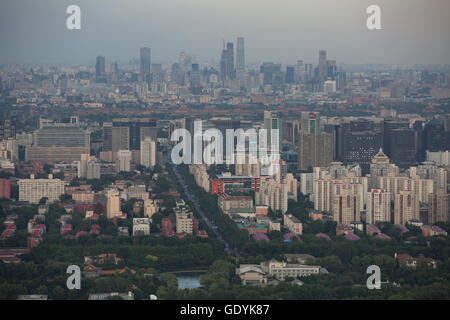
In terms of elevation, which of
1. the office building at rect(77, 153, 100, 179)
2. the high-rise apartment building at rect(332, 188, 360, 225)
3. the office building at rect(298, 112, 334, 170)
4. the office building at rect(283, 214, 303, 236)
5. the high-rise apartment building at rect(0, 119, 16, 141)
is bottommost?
the office building at rect(283, 214, 303, 236)

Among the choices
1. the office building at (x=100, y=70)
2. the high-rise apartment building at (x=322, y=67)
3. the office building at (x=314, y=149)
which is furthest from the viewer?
the office building at (x=100, y=70)

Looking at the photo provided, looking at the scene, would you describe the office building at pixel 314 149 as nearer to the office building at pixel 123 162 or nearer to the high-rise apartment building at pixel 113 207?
the office building at pixel 123 162

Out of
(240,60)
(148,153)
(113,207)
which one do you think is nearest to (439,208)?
(113,207)

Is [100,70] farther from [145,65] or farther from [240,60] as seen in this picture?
[240,60]

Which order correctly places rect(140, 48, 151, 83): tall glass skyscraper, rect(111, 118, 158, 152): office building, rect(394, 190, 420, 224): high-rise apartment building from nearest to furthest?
rect(394, 190, 420, 224): high-rise apartment building
rect(111, 118, 158, 152): office building
rect(140, 48, 151, 83): tall glass skyscraper

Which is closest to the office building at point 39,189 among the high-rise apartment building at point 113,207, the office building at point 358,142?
the high-rise apartment building at point 113,207

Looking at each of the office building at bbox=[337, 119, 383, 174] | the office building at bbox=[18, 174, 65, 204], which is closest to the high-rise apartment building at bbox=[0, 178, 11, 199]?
the office building at bbox=[18, 174, 65, 204]

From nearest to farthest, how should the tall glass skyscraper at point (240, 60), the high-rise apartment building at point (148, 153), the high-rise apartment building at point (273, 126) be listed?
the high-rise apartment building at point (148, 153) → the high-rise apartment building at point (273, 126) → the tall glass skyscraper at point (240, 60)

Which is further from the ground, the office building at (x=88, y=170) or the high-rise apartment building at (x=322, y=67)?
the high-rise apartment building at (x=322, y=67)

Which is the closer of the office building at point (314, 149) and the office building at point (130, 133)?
the office building at point (314, 149)

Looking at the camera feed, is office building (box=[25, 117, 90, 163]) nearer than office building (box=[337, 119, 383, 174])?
No

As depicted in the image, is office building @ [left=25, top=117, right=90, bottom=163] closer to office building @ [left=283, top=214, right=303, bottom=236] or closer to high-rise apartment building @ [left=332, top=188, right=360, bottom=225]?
office building @ [left=283, top=214, right=303, bottom=236]
